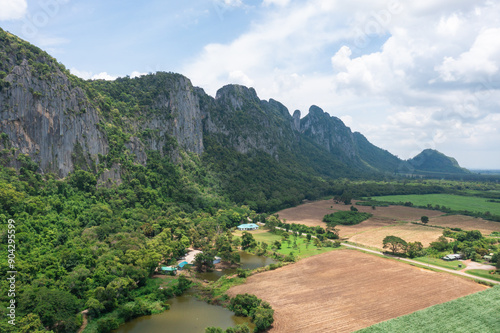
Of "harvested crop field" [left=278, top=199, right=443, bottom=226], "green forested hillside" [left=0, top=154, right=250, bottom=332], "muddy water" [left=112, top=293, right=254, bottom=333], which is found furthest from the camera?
"harvested crop field" [left=278, top=199, right=443, bottom=226]

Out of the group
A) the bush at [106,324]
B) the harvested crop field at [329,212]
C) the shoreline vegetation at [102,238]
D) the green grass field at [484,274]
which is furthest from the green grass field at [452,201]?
the bush at [106,324]

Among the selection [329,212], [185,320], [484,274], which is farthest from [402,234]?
[185,320]

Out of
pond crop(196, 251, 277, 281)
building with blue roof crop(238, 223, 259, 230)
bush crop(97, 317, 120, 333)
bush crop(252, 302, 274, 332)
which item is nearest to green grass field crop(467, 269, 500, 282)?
pond crop(196, 251, 277, 281)

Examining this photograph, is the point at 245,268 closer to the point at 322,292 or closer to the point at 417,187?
the point at 322,292

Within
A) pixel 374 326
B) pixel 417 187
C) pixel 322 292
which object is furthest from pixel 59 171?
pixel 417 187

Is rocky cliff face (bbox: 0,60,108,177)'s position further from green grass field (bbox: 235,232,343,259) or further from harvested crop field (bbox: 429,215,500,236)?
harvested crop field (bbox: 429,215,500,236)
